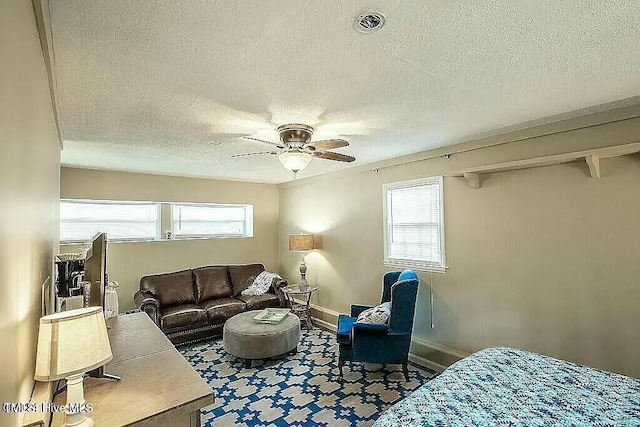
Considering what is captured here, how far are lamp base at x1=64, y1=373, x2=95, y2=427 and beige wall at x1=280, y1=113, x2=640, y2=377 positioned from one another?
3.38 meters

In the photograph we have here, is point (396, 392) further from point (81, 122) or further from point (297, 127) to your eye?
point (81, 122)

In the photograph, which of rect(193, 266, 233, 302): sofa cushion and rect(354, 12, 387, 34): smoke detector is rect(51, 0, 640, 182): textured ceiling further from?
rect(193, 266, 233, 302): sofa cushion

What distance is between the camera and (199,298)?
17.3ft

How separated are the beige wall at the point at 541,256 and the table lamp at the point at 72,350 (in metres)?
3.33

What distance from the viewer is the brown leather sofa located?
14.9 ft

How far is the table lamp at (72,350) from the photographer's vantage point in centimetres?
113

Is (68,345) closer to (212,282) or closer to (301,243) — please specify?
(301,243)

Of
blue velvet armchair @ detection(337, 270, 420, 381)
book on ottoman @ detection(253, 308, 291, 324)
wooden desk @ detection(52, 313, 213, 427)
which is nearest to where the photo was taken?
wooden desk @ detection(52, 313, 213, 427)

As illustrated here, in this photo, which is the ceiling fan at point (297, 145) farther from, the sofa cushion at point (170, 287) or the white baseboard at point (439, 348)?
the sofa cushion at point (170, 287)

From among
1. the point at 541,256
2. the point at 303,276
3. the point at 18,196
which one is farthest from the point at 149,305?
the point at 541,256

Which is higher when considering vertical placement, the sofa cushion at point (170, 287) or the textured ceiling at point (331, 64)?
the textured ceiling at point (331, 64)

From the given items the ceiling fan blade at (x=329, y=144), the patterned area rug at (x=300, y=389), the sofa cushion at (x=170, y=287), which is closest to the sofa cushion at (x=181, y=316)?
the sofa cushion at (x=170, y=287)

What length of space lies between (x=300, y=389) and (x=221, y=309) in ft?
6.69

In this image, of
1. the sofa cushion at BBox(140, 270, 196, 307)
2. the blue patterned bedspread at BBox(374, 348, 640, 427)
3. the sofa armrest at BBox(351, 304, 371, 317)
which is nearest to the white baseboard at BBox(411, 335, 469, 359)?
the sofa armrest at BBox(351, 304, 371, 317)
